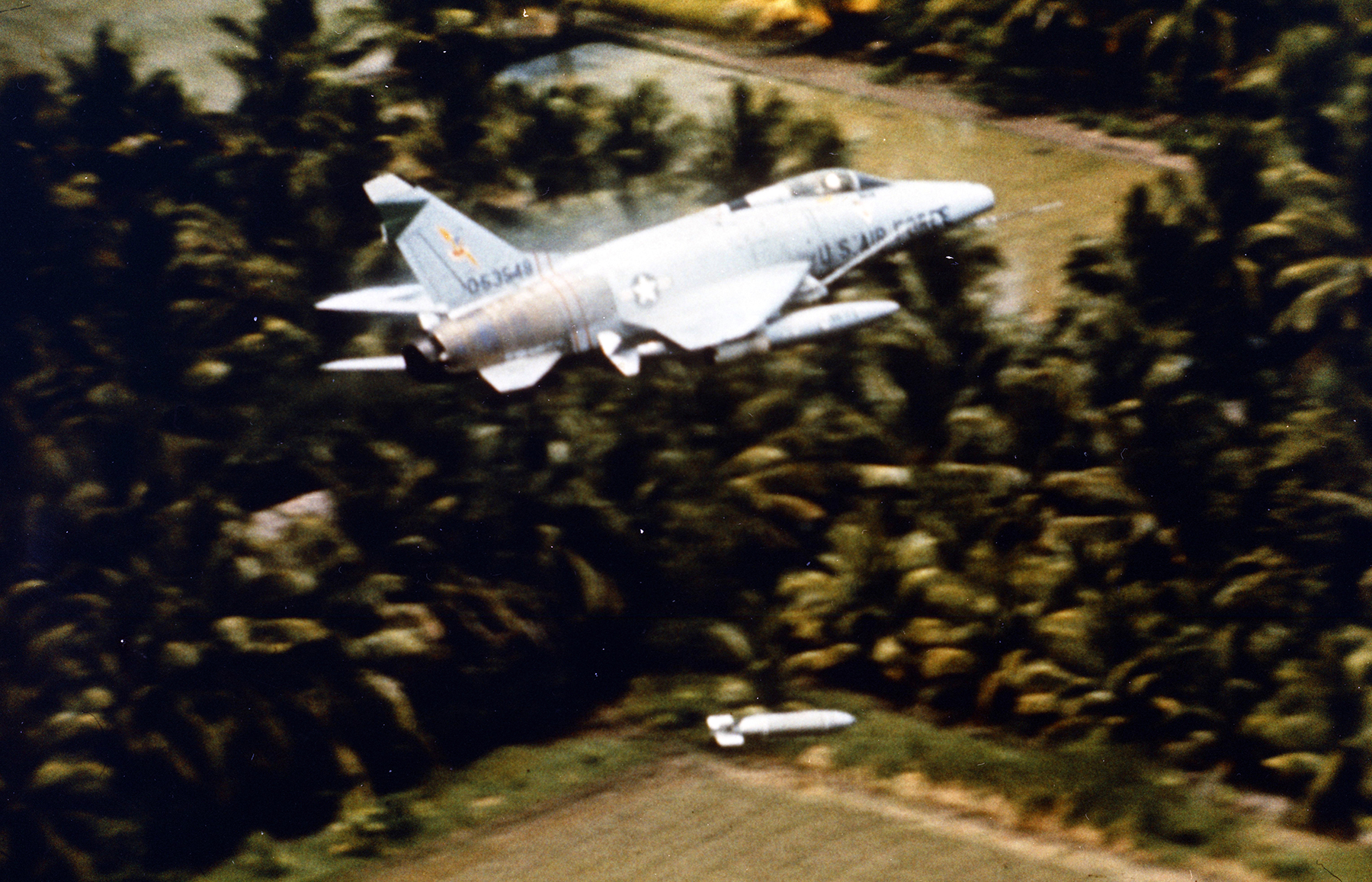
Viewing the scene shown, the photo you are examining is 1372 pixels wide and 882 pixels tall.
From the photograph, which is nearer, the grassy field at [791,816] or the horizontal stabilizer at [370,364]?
the grassy field at [791,816]

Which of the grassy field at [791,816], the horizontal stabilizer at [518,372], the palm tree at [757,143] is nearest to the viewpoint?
the grassy field at [791,816]

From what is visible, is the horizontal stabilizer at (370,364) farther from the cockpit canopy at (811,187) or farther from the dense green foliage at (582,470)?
the cockpit canopy at (811,187)

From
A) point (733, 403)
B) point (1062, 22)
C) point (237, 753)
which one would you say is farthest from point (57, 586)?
point (1062, 22)

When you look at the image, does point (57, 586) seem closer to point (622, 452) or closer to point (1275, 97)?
point (622, 452)

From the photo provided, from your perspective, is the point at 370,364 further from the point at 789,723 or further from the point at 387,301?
the point at 789,723

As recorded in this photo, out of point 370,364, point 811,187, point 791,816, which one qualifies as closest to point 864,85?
point 811,187

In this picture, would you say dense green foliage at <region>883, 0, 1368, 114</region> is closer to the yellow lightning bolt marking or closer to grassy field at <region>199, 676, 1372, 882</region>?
the yellow lightning bolt marking

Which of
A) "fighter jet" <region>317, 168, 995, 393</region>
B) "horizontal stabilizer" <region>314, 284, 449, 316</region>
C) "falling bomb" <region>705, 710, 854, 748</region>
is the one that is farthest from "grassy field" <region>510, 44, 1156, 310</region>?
"falling bomb" <region>705, 710, 854, 748</region>

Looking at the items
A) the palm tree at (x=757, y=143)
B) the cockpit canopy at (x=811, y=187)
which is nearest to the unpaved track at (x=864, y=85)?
the palm tree at (x=757, y=143)
